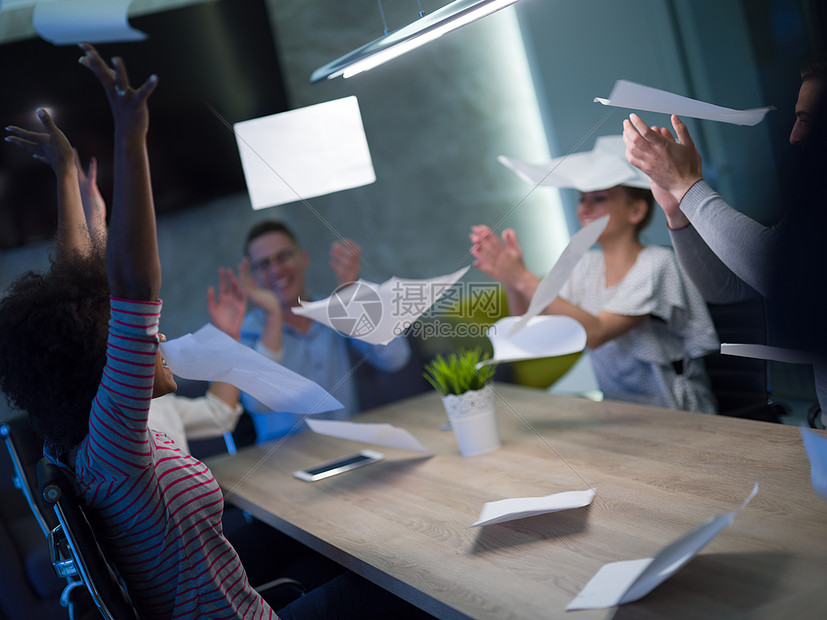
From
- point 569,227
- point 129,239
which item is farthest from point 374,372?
point 129,239

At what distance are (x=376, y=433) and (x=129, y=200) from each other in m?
0.82

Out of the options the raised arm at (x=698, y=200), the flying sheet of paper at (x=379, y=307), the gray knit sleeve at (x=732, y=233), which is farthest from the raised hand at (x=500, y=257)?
the gray knit sleeve at (x=732, y=233)

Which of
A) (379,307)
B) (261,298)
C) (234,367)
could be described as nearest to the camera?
(234,367)

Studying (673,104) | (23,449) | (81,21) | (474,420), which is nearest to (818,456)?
(673,104)

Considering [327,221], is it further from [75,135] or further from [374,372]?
[75,135]

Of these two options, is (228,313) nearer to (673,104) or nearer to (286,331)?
(286,331)

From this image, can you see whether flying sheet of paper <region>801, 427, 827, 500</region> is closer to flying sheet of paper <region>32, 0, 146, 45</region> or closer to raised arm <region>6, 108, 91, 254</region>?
raised arm <region>6, 108, 91, 254</region>

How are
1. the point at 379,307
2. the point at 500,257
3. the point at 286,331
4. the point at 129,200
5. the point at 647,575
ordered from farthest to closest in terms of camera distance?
1. the point at 286,331
2. the point at 500,257
3. the point at 379,307
4. the point at 129,200
5. the point at 647,575

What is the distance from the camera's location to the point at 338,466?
1.71m

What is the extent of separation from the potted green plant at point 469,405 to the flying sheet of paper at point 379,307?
123mm

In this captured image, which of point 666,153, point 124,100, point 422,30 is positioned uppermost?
point 422,30

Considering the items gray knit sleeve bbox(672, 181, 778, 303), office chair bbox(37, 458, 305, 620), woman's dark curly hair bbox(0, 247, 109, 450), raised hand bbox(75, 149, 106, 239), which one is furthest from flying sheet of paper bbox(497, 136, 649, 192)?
office chair bbox(37, 458, 305, 620)

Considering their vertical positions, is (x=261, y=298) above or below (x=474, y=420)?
above

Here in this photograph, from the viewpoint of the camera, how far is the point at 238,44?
3.09 meters
